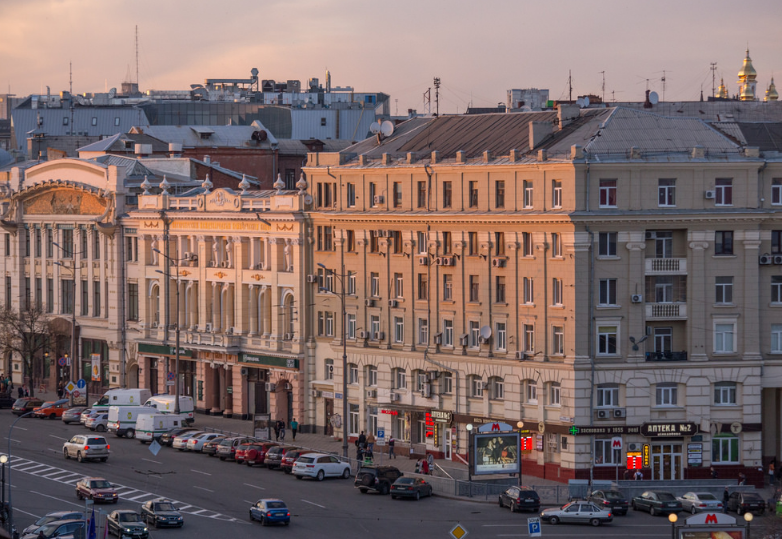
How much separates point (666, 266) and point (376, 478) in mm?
19692

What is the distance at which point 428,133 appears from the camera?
100750 mm

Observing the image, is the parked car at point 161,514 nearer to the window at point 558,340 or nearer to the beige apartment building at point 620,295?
the beige apartment building at point 620,295

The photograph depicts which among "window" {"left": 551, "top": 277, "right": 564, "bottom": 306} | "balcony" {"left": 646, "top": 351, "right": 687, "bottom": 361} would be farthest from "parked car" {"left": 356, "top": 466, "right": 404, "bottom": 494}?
"balcony" {"left": 646, "top": 351, "right": 687, "bottom": 361}

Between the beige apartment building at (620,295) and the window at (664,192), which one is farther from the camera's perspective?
the window at (664,192)

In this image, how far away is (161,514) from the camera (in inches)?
2825

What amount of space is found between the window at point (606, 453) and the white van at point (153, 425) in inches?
1115

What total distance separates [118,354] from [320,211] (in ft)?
90.2

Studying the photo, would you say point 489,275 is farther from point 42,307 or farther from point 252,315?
point 42,307

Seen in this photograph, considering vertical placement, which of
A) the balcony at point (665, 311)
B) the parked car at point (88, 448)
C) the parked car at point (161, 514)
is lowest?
the parked car at point (161, 514)

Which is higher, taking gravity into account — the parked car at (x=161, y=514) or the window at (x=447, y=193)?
the window at (x=447, y=193)

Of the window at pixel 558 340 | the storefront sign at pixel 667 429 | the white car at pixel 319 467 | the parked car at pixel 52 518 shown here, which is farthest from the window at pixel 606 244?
the parked car at pixel 52 518

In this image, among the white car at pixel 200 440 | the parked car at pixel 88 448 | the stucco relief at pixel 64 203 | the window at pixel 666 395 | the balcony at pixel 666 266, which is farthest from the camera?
the stucco relief at pixel 64 203

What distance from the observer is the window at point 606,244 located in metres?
85.0

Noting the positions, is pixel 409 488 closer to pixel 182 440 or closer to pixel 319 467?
pixel 319 467
